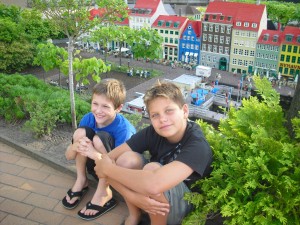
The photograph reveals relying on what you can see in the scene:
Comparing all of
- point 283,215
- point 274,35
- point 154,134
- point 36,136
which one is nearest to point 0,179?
point 36,136

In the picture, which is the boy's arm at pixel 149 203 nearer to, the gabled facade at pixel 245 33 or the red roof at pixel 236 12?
the gabled facade at pixel 245 33

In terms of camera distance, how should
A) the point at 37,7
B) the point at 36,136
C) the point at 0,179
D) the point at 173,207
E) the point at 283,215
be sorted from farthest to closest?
the point at 37,7
the point at 36,136
the point at 0,179
the point at 173,207
the point at 283,215

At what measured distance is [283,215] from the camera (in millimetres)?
2766

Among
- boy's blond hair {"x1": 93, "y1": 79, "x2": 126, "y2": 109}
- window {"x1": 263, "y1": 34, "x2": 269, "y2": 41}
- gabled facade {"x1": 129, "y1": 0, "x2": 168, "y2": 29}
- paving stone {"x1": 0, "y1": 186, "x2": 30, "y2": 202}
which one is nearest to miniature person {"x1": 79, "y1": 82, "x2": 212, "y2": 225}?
boy's blond hair {"x1": 93, "y1": 79, "x2": 126, "y2": 109}

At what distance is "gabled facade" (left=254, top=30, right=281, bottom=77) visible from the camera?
2991 centimetres

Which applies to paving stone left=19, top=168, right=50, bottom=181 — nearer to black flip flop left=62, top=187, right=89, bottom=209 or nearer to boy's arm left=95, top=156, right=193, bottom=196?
black flip flop left=62, top=187, right=89, bottom=209

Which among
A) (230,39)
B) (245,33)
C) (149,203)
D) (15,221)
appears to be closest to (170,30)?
(230,39)

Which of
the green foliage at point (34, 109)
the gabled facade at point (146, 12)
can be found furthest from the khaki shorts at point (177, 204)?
the gabled facade at point (146, 12)

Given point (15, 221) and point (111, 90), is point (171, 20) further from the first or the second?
point (15, 221)

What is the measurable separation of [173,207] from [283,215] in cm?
82

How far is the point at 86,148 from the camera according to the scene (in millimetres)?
3721

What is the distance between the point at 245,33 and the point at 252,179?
29.6 meters

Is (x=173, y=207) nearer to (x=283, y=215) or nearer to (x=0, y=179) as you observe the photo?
(x=283, y=215)

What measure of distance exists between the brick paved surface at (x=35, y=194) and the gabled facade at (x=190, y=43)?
2942 cm
